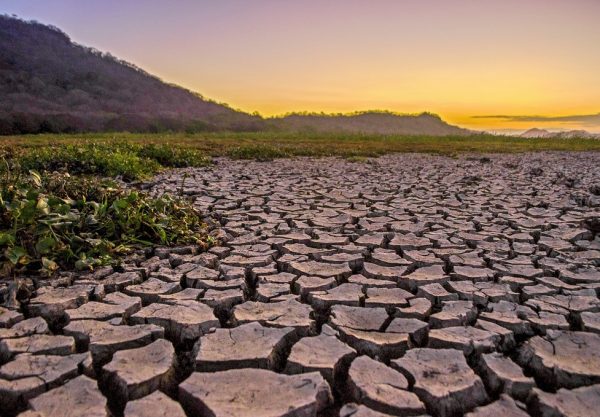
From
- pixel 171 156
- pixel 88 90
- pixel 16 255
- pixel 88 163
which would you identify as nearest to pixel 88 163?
pixel 88 163

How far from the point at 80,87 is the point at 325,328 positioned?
6604 centimetres

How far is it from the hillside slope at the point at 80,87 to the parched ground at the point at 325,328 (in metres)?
30.8

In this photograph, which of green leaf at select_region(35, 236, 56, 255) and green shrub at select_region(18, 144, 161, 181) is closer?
green leaf at select_region(35, 236, 56, 255)

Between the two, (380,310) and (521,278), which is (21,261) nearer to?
(380,310)

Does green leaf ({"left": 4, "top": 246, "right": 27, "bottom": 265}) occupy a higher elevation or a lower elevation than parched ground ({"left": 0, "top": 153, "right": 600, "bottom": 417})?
higher

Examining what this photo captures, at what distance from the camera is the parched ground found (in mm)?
1538

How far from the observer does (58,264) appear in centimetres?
274

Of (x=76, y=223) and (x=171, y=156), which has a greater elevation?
(x=171, y=156)

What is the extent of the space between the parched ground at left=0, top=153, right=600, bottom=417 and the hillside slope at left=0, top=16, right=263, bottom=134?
30.8 meters

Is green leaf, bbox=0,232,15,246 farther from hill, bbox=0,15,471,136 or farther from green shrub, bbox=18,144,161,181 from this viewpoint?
hill, bbox=0,15,471,136

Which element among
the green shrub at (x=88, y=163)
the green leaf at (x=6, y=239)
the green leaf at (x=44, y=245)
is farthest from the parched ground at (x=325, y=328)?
the green shrub at (x=88, y=163)

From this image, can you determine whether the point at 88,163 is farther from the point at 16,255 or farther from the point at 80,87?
the point at 80,87

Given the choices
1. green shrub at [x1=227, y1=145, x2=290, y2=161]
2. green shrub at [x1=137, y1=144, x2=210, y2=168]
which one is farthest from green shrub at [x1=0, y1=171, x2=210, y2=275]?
green shrub at [x1=227, y1=145, x2=290, y2=161]

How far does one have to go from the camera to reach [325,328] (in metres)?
2.03
